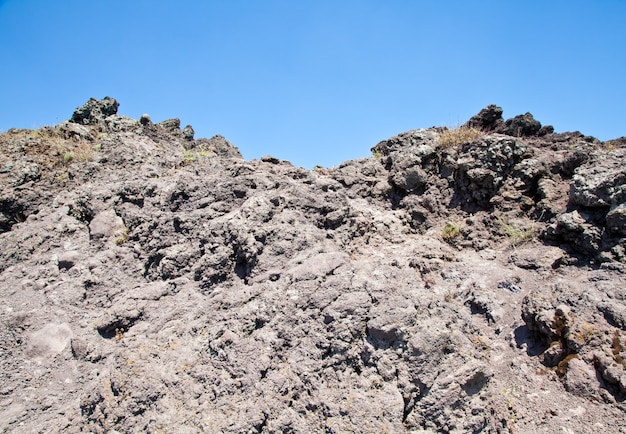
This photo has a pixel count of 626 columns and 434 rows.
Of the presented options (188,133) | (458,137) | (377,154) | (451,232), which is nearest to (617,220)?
(451,232)

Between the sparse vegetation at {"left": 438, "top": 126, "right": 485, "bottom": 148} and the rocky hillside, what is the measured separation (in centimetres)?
4

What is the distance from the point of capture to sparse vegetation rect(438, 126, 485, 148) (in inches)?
267

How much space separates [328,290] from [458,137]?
160 inches

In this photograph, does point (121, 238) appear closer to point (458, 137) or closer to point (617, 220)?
point (458, 137)

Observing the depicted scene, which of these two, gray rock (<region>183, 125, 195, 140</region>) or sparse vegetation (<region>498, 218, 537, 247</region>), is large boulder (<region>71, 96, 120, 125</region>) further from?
sparse vegetation (<region>498, 218, 537, 247</region>)

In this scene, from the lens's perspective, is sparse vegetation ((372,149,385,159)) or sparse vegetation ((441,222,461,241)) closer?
sparse vegetation ((441,222,461,241))

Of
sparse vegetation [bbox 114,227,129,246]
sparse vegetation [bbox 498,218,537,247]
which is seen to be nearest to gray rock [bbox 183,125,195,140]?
sparse vegetation [bbox 114,227,129,246]

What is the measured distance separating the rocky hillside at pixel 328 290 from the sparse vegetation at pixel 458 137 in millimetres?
37

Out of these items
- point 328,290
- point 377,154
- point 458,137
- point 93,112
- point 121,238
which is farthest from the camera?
point 93,112

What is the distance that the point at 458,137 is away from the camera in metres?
6.84

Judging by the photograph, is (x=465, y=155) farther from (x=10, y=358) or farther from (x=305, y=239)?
(x=10, y=358)

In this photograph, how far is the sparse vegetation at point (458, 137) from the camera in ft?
22.3

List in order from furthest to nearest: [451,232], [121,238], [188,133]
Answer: [188,133] < [121,238] < [451,232]

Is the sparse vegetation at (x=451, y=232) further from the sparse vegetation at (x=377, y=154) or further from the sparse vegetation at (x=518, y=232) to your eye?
the sparse vegetation at (x=377, y=154)
